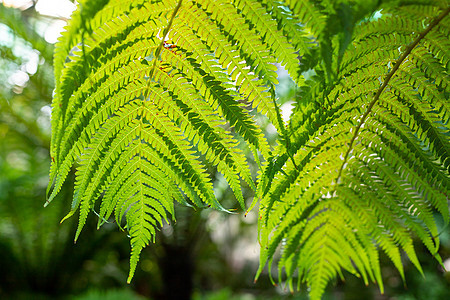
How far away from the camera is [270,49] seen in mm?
510

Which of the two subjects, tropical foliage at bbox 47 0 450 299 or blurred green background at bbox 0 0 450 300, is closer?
tropical foliage at bbox 47 0 450 299

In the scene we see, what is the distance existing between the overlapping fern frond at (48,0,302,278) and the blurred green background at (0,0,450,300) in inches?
74.5

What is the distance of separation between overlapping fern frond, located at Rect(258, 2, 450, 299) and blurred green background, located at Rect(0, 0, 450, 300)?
5.61 ft

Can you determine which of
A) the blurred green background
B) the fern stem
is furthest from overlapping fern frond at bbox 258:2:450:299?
the blurred green background

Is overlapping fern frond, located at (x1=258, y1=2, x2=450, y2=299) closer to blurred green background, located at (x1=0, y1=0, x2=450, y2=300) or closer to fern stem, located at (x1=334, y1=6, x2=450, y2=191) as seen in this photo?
fern stem, located at (x1=334, y1=6, x2=450, y2=191)

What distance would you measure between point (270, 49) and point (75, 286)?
4.00m

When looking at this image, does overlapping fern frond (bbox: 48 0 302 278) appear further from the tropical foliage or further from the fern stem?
the fern stem

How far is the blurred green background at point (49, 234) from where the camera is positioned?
262cm

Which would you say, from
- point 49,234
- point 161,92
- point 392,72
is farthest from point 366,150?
point 49,234

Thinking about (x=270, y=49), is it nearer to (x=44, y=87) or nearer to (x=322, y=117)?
(x=322, y=117)

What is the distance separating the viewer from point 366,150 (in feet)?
2.12

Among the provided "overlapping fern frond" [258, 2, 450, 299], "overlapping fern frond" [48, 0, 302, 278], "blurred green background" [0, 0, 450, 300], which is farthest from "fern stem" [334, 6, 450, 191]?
"blurred green background" [0, 0, 450, 300]

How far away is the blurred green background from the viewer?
2.62 meters

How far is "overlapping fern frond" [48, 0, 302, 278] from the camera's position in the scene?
1.50 ft
